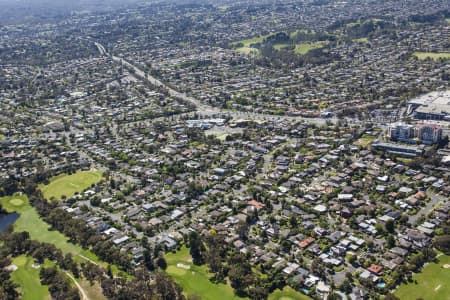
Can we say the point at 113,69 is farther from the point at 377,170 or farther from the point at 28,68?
the point at 377,170

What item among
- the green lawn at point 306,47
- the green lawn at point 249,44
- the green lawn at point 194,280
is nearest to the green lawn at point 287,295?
the green lawn at point 194,280

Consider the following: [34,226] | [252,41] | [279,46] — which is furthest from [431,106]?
[252,41]

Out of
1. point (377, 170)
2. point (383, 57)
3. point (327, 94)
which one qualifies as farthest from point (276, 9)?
point (377, 170)

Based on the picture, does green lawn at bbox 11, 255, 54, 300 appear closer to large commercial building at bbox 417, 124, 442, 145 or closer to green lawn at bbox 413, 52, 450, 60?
large commercial building at bbox 417, 124, 442, 145

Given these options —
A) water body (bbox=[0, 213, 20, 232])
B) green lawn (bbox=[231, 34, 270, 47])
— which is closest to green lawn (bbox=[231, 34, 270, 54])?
green lawn (bbox=[231, 34, 270, 47])

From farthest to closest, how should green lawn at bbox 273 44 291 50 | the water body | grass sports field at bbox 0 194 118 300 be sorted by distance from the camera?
green lawn at bbox 273 44 291 50 < the water body < grass sports field at bbox 0 194 118 300

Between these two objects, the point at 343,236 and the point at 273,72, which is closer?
the point at 343,236
